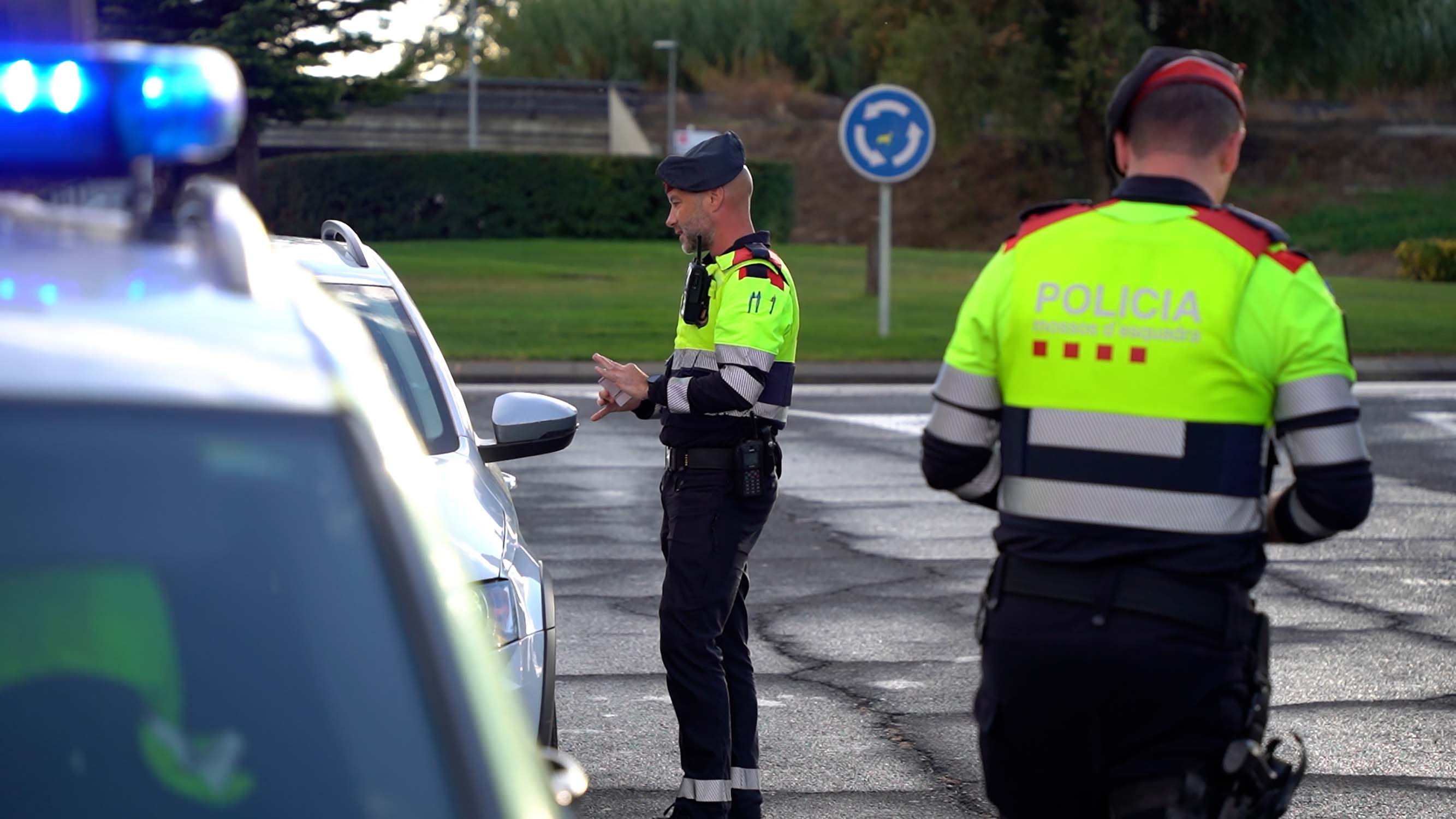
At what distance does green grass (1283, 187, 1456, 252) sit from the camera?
50.1 metres

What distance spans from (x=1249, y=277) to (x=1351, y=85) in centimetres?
6330

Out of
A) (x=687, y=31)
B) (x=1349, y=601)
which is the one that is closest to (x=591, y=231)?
(x=687, y=31)

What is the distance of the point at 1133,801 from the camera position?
272 centimetres

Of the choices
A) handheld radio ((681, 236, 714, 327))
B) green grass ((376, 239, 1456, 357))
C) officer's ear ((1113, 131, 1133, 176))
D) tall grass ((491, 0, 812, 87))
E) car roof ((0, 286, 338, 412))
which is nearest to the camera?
car roof ((0, 286, 338, 412))

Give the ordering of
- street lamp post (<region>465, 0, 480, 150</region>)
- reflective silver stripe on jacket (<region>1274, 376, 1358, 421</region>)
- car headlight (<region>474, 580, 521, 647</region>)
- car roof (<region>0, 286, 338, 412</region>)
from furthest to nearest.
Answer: street lamp post (<region>465, 0, 480, 150</region>)
car headlight (<region>474, 580, 521, 647</region>)
reflective silver stripe on jacket (<region>1274, 376, 1358, 421</region>)
car roof (<region>0, 286, 338, 412</region>)

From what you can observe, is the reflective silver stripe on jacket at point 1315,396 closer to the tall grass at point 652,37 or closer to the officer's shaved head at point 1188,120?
the officer's shaved head at point 1188,120

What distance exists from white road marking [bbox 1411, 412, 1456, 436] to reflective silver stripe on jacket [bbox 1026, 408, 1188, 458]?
38.7 ft

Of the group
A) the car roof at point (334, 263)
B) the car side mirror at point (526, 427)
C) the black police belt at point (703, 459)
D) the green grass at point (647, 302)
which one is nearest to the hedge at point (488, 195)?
the green grass at point (647, 302)

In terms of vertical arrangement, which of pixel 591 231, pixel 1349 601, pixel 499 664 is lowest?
pixel 591 231

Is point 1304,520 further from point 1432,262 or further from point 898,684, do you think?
point 1432,262

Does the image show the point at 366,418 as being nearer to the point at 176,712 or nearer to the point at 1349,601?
the point at 176,712

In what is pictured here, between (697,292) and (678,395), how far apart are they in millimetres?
281

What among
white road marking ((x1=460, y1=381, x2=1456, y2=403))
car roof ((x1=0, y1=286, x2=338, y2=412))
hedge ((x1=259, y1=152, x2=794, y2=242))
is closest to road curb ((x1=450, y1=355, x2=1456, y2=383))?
white road marking ((x1=460, y1=381, x2=1456, y2=403))

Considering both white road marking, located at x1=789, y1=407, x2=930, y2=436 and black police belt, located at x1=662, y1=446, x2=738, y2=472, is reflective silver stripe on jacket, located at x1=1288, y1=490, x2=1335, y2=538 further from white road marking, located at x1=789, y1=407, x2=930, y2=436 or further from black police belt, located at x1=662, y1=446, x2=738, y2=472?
white road marking, located at x1=789, y1=407, x2=930, y2=436
